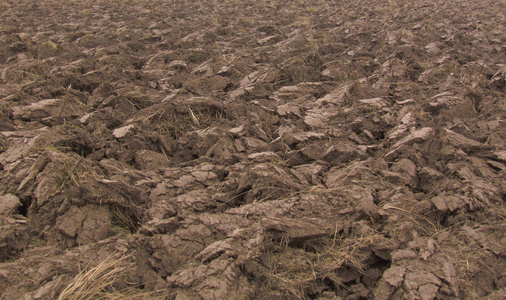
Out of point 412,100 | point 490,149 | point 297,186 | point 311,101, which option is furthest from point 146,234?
point 412,100

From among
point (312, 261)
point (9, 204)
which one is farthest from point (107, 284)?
point (312, 261)

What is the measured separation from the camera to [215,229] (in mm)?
2273

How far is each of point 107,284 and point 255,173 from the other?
1.31 meters

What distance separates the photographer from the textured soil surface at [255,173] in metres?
1.97

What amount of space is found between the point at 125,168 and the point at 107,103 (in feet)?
4.95

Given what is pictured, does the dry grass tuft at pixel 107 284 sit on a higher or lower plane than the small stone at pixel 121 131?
higher

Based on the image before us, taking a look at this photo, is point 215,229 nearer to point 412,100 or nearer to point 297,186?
point 297,186

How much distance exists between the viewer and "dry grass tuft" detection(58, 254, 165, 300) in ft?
5.93

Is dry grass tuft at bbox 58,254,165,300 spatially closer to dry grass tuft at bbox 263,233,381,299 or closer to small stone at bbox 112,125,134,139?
dry grass tuft at bbox 263,233,381,299

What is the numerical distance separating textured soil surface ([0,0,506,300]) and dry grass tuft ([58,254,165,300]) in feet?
0.04

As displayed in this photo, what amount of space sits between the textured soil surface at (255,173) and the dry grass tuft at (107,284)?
11mm

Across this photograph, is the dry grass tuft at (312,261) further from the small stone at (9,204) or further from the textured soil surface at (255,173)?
the small stone at (9,204)

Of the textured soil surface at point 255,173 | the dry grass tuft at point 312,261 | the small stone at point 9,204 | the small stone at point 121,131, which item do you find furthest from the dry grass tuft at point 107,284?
the small stone at point 121,131

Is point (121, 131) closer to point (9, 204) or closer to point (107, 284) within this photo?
point (9, 204)
